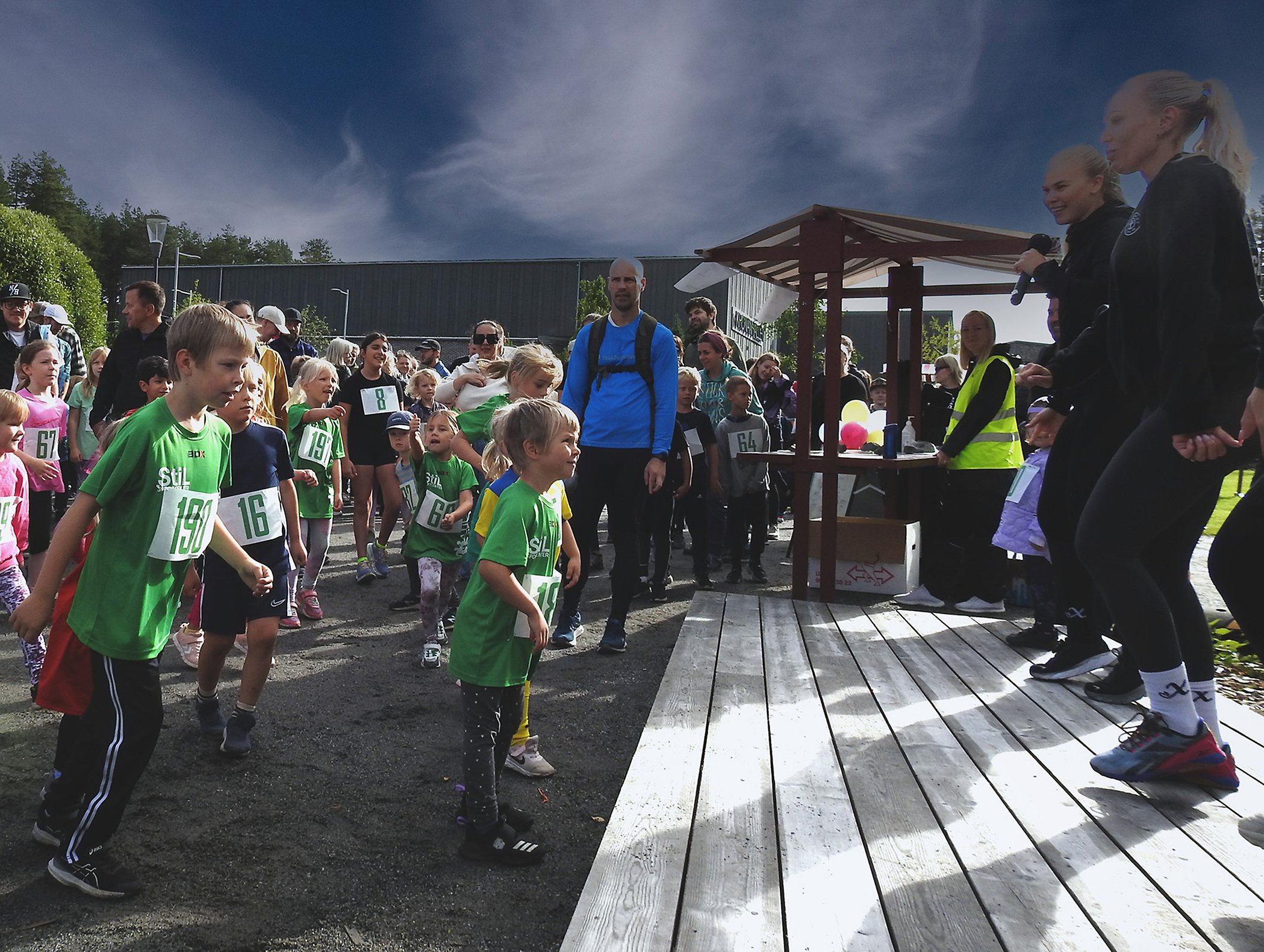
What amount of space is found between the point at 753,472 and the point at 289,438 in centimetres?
379

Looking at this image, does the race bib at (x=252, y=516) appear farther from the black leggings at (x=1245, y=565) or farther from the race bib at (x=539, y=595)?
the black leggings at (x=1245, y=565)

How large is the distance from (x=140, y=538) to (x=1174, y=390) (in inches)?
113

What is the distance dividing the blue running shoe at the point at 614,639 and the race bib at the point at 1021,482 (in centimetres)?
252

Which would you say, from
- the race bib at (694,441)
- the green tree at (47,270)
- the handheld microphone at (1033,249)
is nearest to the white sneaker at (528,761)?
the handheld microphone at (1033,249)

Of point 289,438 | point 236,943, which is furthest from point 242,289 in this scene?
point 236,943

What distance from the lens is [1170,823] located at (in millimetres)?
2383

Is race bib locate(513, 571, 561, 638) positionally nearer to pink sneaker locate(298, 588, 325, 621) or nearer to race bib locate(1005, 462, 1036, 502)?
pink sneaker locate(298, 588, 325, 621)

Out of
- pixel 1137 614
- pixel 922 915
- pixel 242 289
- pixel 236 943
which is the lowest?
pixel 236 943

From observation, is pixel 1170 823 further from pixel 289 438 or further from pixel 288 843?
pixel 289 438

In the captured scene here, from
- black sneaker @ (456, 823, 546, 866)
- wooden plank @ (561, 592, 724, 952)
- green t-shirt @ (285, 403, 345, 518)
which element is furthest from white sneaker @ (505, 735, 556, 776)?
green t-shirt @ (285, 403, 345, 518)

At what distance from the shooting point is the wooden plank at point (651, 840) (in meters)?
1.84

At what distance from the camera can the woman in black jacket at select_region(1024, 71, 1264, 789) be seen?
2.51 m

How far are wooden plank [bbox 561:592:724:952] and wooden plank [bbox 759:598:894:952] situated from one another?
0.26 metres

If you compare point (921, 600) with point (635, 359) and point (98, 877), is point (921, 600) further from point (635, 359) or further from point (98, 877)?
point (98, 877)
